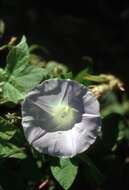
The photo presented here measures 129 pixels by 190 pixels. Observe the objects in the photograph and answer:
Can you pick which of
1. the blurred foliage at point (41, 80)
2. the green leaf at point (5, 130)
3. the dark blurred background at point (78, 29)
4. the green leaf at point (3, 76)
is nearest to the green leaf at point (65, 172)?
the blurred foliage at point (41, 80)

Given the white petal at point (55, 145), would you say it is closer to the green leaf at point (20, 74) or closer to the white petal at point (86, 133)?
the white petal at point (86, 133)

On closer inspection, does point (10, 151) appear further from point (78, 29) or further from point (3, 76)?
point (78, 29)

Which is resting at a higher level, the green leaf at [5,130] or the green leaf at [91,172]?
the green leaf at [5,130]

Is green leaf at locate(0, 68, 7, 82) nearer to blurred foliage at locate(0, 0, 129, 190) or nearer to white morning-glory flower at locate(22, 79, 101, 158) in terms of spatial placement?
blurred foliage at locate(0, 0, 129, 190)

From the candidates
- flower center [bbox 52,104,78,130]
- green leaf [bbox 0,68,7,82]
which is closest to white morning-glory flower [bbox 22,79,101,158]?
flower center [bbox 52,104,78,130]

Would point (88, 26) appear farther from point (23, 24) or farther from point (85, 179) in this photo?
point (85, 179)

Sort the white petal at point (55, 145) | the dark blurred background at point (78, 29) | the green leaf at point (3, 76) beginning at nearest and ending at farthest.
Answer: the white petal at point (55, 145) → the green leaf at point (3, 76) → the dark blurred background at point (78, 29)

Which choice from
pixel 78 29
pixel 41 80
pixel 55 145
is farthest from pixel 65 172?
pixel 78 29
